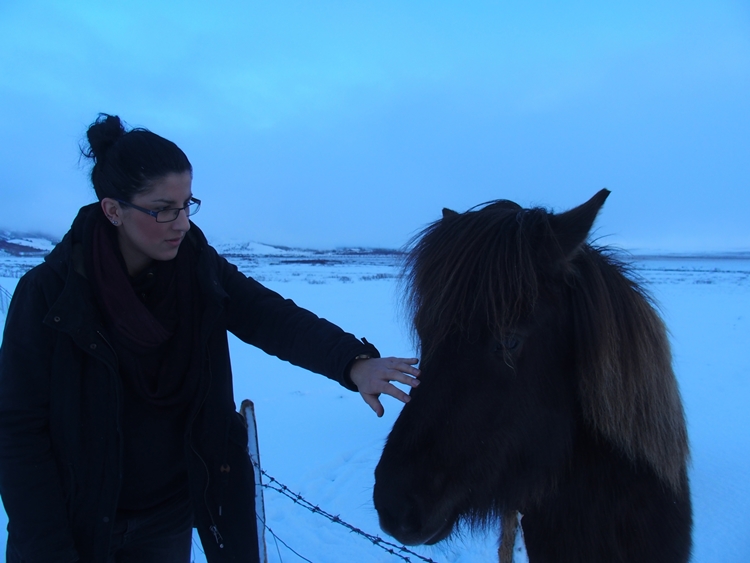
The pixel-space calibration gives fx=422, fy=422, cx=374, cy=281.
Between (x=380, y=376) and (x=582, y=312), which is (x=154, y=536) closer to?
(x=380, y=376)

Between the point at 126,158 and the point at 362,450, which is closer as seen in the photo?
the point at 126,158

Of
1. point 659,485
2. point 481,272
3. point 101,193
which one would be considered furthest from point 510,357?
point 101,193

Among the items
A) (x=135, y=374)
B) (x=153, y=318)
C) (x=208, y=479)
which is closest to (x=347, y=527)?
(x=208, y=479)

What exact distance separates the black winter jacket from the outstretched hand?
6 cm

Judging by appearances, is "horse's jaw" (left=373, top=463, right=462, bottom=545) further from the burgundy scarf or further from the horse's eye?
the burgundy scarf

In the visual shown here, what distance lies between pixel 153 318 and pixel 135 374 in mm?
214

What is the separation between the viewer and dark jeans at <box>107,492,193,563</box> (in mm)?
1652

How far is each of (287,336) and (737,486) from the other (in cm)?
422

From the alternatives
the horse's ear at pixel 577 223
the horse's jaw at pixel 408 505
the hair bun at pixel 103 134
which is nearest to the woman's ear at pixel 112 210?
the hair bun at pixel 103 134

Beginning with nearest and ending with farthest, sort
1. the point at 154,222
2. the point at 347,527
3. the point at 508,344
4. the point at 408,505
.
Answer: the point at 408,505, the point at 508,344, the point at 154,222, the point at 347,527

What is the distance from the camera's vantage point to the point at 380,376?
5.04 ft

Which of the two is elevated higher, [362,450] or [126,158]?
[126,158]

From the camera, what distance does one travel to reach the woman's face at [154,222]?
149cm

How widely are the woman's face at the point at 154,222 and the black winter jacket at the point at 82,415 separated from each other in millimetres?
142
